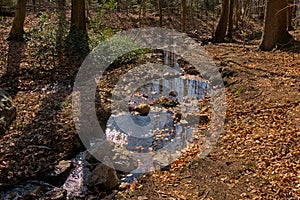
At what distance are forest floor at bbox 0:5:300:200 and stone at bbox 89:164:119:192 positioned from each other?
258 millimetres

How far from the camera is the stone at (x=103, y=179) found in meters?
5.18

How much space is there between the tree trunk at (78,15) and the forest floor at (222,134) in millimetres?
2814

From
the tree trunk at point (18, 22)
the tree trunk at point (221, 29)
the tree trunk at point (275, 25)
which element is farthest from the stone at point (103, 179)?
the tree trunk at point (221, 29)

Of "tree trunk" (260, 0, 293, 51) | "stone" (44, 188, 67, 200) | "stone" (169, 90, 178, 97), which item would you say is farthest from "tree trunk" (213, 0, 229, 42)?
"stone" (44, 188, 67, 200)

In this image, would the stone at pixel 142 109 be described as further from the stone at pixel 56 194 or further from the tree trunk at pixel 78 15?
the tree trunk at pixel 78 15

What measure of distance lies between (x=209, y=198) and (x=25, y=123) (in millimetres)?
4622

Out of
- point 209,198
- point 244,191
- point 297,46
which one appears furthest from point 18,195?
point 297,46

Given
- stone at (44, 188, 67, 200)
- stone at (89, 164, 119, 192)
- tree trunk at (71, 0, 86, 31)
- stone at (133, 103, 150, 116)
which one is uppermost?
tree trunk at (71, 0, 86, 31)

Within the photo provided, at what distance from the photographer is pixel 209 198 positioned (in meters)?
4.59

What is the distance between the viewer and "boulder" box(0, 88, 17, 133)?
256 inches

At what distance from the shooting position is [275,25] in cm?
1063

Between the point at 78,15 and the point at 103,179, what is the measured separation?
388 inches

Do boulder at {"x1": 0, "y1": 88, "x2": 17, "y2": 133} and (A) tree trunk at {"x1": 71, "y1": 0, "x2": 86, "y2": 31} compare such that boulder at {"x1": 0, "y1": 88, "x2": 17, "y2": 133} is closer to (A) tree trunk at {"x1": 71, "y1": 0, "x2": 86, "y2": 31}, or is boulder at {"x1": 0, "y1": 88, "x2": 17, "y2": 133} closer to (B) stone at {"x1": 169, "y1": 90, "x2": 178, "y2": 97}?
(B) stone at {"x1": 169, "y1": 90, "x2": 178, "y2": 97}

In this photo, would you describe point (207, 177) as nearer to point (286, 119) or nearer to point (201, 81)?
point (286, 119)
